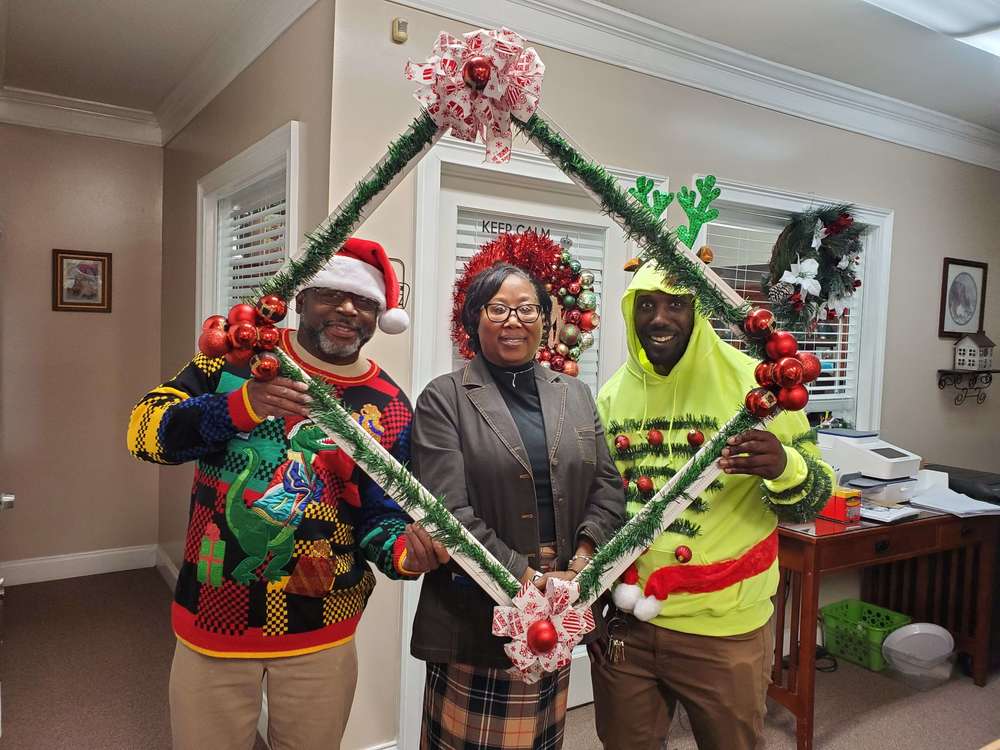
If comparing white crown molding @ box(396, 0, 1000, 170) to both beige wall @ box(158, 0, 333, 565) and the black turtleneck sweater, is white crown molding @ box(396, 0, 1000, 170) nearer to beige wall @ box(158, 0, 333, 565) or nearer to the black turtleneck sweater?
beige wall @ box(158, 0, 333, 565)

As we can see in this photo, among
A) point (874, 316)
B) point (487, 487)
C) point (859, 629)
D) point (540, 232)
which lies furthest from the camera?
point (874, 316)

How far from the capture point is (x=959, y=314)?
3.77 meters

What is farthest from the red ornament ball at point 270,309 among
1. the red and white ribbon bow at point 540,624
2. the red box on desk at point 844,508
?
the red box on desk at point 844,508

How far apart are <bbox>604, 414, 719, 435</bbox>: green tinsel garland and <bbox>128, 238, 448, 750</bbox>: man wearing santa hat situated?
426 millimetres

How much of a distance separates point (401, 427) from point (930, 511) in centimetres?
254

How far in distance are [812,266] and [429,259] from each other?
172 cm

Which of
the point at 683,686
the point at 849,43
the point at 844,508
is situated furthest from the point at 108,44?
the point at 844,508

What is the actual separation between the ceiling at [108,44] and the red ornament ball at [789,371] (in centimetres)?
240

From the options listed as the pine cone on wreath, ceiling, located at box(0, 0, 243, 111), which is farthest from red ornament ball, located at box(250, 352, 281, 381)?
the pine cone on wreath

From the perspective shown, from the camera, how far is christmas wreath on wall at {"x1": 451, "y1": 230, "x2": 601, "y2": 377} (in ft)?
5.11

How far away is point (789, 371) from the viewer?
1097mm

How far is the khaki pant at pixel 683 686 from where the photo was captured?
1471 mm

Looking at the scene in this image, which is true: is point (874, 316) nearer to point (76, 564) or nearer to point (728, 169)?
point (728, 169)

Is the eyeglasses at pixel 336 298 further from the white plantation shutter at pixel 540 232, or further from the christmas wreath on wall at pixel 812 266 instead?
the christmas wreath on wall at pixel 812 266
